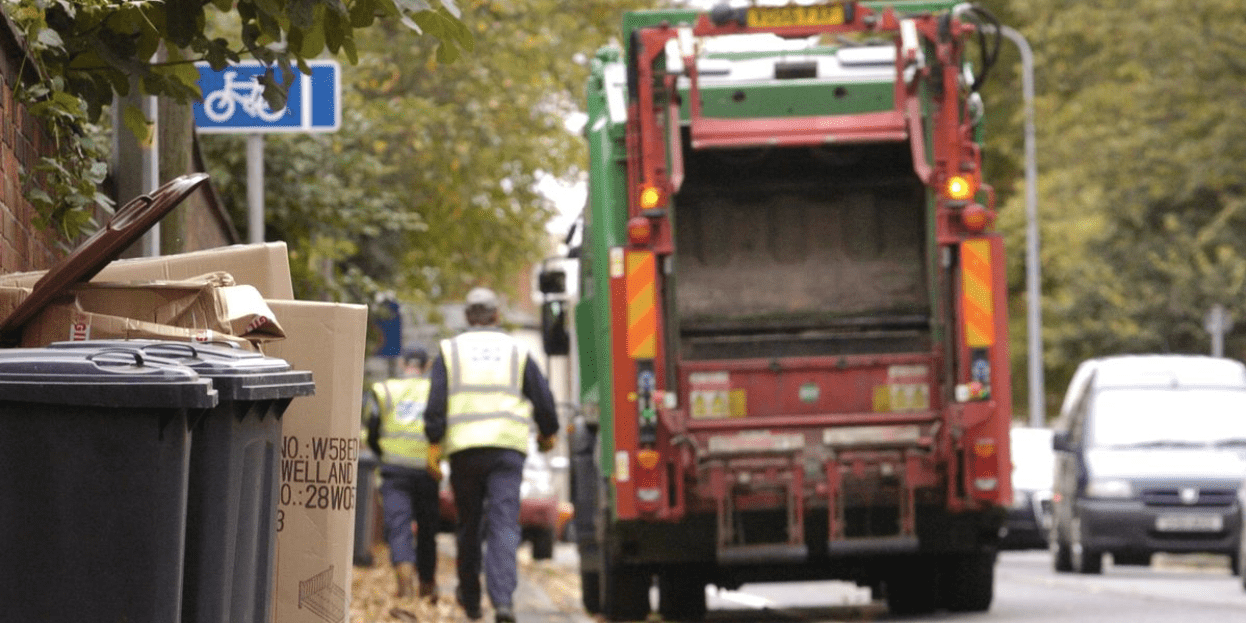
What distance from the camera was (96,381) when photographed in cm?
427

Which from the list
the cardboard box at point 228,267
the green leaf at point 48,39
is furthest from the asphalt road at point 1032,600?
the green leaf at point 48,39

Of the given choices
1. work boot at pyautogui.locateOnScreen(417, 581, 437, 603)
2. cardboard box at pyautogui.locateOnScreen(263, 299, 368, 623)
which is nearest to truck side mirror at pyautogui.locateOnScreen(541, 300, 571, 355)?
work boot at pyautogui.locateOnScreen(417, 581, 437, 603)

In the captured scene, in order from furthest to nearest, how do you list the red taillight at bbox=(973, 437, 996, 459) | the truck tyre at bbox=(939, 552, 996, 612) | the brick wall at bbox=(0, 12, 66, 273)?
the truck tyre at bbox=(939, 552, 996, 612), the red taillight at bbox=(973, 437, 996, 459), the brick wall at bbox=(0, 12, 66, 273)

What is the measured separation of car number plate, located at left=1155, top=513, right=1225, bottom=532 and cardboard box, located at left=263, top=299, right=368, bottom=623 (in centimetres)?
1274

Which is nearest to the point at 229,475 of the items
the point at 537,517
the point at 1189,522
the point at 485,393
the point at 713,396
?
the point at 485,393

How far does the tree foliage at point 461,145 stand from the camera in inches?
662

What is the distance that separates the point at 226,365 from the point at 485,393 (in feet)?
19.2

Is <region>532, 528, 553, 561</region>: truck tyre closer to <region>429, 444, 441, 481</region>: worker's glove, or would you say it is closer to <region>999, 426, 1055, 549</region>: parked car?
<region>999, 426, 1055, 549</region>: parked car

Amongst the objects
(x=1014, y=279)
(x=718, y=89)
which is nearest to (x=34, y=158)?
(x=718, y=89)

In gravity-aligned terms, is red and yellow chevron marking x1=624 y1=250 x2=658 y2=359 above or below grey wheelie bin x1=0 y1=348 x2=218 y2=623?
above

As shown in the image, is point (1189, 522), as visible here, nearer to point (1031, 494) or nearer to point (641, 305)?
point (1031, 494)

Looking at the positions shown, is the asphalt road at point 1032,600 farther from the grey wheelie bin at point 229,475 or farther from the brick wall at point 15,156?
the grey wheelie bin at point 229,475

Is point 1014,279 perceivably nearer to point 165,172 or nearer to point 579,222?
point 579,222

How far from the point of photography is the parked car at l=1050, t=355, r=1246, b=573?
17.7 metres
